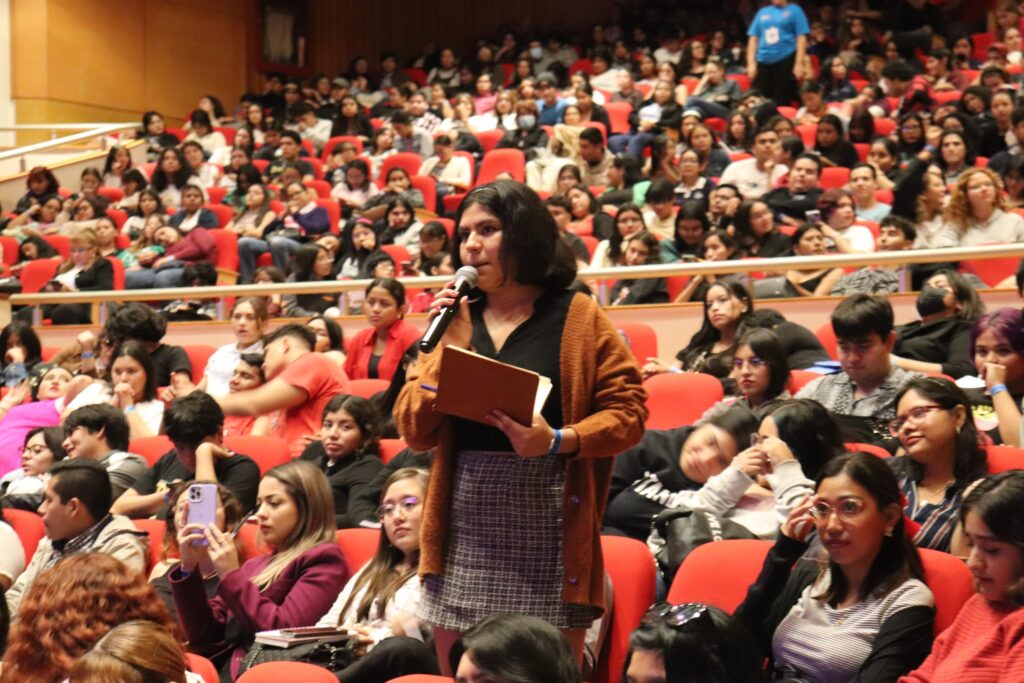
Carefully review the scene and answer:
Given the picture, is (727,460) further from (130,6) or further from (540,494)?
(130,6)

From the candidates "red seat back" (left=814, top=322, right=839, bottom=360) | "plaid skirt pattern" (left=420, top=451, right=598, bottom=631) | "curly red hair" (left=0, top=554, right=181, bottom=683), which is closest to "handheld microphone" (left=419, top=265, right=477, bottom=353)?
"plaid skirt pattern" (left=420, top=451, right=598, bottom=631)

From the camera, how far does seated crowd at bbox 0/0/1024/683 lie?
2051 mm

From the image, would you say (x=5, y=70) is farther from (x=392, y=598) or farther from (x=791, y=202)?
(x=392, y=598)

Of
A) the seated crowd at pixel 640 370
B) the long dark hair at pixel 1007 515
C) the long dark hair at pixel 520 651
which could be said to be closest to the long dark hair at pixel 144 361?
the seated crowd at pixel 640 370

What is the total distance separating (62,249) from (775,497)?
5987 mm

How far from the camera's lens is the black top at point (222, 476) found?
3.46 meters

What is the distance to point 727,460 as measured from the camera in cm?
296

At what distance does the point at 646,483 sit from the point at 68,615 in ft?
4.71

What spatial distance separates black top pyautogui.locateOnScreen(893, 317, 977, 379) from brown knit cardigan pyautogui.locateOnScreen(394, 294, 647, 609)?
2097 millimetres

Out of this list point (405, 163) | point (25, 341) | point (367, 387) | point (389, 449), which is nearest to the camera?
point (389, 449)

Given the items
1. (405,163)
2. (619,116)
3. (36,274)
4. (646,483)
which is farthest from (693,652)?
(619,116)

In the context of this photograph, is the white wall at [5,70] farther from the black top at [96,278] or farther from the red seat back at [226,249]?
the black top at [96,278]

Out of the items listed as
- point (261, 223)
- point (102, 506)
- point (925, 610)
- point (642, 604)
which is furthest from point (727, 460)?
point (261, 223)

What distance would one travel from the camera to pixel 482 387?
1697mm
